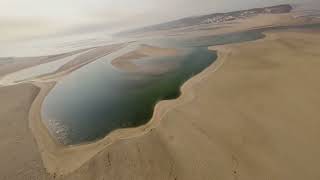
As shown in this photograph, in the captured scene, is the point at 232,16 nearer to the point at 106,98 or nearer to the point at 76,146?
the point at 106,98

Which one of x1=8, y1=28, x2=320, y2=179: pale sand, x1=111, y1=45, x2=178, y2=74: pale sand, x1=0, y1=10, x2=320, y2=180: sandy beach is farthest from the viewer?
x1=111, y1=45, x2=178, y2=74: pale sand

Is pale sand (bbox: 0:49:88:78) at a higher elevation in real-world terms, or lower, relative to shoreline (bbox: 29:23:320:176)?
lower

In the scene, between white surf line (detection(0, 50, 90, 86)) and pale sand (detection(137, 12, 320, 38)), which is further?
pale sand (detection(137, 12, 320, 38))

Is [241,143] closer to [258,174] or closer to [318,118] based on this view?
[258,174]

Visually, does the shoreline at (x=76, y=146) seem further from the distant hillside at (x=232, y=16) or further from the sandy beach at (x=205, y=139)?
the distant hillside at (x=232, y=16)

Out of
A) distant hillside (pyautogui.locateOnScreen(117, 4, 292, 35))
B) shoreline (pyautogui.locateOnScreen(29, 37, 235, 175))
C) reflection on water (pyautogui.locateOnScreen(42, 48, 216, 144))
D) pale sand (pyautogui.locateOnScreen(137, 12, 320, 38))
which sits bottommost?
distant hillside (pyautogui.locateOnScreen(117, 4, 292, 35))

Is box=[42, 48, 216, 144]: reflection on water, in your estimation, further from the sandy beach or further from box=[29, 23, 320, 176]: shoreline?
the sandy beach

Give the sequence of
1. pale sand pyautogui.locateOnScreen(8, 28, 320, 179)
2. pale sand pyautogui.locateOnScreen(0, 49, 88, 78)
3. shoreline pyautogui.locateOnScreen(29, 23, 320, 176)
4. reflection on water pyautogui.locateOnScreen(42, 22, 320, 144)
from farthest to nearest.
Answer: pale sand pyautogui.locateOnScreen(0, 49, 88, 78), reflection on water pyautogui.locateOnScreen(42, 22, 320, 144), shoreline pyautogui.locateOnScreen(29, 23, 320, 176), pale sand pyautogui.locateOnScreen(8, 28, 320, 179)

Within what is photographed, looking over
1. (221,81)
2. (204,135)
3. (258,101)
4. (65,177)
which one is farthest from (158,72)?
(65,177)

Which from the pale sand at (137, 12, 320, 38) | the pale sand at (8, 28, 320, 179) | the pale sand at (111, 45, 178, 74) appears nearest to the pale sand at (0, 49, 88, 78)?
the pale sand at (111, 45, 178, 74)
